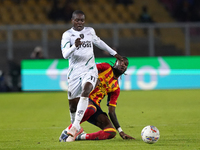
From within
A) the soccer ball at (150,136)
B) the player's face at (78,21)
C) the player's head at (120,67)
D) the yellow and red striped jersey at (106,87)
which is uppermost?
the player's face at (78,21)

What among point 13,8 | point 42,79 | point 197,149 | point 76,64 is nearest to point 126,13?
point 13,8

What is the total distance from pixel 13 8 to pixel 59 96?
8026 mm

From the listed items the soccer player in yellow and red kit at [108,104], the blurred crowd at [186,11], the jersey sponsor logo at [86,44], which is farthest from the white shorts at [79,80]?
the blurred crowd at [186,11]

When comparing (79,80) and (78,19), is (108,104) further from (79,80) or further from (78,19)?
(78,19)

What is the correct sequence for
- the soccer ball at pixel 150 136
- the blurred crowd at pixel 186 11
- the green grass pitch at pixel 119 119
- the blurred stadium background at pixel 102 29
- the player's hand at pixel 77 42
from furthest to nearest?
the blurred crowd at pixel 186 11
the blurred stadium background at pixel 102 29
the player's hand at pixel 77 42
the green grass pitch at pixel 119 119
the soccer ball at pixel 150 136

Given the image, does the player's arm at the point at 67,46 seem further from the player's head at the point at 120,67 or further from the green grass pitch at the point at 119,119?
the green grass pitch at the point at 119,119

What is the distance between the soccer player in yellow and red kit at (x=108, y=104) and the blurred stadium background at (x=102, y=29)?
32.6 feet

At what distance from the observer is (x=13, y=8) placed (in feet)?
67.9

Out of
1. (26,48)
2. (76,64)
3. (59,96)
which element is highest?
(76,64)

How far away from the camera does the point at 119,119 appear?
29.5 feet

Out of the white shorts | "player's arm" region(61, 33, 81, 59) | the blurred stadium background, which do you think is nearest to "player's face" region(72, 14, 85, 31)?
"player's arm" region(61, 33, 81, 59)

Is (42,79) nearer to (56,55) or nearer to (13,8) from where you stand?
(56,55)

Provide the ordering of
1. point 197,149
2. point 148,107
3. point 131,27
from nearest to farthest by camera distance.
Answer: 1. point 197,149
2. point 148,107
3. point 131,27

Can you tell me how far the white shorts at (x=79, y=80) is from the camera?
20.8 ft
